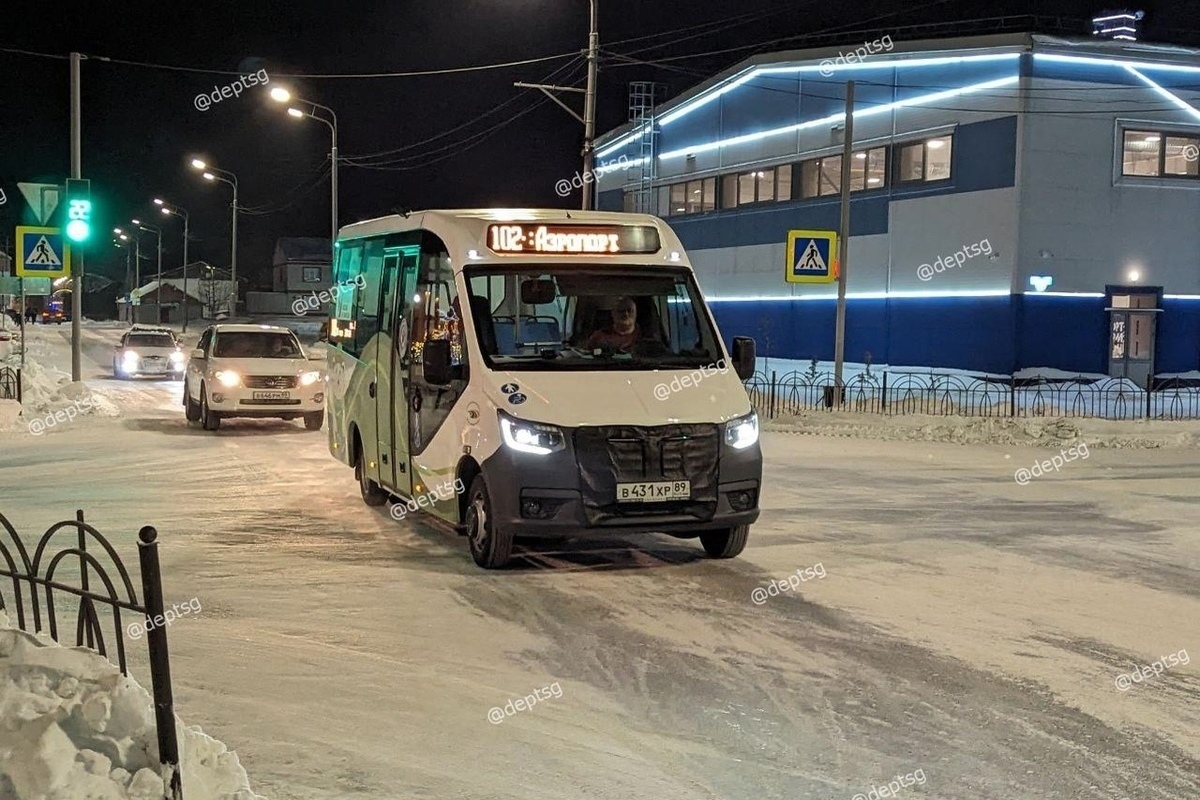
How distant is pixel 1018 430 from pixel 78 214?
17.2m

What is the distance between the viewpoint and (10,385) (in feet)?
74.4

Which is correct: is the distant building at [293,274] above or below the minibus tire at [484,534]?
above

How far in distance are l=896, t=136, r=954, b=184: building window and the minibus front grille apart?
83.5 ft

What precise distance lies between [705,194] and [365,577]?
119ft

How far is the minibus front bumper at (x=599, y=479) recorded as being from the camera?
8727 millimetres

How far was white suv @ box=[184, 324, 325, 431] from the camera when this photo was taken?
63.4ft

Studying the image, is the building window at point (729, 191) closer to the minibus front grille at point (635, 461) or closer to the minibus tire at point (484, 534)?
the minibus tire at point (484, 534)

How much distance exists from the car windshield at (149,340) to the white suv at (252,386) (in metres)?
14.7

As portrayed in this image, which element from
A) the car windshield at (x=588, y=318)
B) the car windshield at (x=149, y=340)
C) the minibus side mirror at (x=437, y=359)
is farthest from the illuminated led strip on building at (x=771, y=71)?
the minibus side mirror at (x=437, y=359)

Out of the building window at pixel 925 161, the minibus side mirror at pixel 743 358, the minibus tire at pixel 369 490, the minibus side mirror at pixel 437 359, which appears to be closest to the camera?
the minibus side mirror at pixel 437 359

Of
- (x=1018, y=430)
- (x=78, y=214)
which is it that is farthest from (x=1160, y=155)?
(x=78, y=214)

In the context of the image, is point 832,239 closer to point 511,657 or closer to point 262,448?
point 262,448

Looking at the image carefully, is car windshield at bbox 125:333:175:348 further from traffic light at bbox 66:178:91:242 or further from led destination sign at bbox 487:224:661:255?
led destination sign at bbox 487:224:661:255

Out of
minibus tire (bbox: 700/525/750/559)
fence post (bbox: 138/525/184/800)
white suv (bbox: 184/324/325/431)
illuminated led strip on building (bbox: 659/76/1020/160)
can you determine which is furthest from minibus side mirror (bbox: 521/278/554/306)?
illuminated led strip on building (bbox: 659/76/1020/160)
